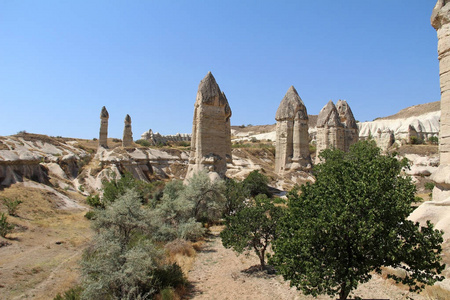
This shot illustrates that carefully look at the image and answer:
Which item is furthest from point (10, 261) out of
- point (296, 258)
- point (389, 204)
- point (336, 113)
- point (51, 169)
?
point (336, 113)

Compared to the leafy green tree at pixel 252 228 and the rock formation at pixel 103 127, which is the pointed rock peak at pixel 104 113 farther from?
the leafy green tree at pixel 252 228

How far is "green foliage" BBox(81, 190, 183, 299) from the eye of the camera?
20.9 ft

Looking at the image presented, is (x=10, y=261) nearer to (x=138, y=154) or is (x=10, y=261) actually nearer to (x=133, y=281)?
(x=133, y=281)

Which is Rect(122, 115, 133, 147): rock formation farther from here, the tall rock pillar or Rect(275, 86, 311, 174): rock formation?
the tall rock pillar

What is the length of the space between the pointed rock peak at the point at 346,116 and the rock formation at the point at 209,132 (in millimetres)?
13014

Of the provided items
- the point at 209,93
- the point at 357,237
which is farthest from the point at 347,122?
the point at 357,237

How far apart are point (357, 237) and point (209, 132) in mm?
11358

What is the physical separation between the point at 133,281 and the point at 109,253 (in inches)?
30.5

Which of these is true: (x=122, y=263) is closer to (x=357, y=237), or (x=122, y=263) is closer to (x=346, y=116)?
(x=357, y=237)

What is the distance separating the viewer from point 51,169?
888 inches

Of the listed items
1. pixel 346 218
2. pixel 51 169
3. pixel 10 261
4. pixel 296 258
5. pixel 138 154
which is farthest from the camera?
pixel 138 154

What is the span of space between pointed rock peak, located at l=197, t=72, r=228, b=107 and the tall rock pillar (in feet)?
32.0

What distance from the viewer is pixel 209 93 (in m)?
15.5

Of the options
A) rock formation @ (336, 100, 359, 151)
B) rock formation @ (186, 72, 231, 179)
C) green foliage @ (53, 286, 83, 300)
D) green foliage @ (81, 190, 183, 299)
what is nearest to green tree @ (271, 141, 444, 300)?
green foliage @ (81, 190, 183, 299)
